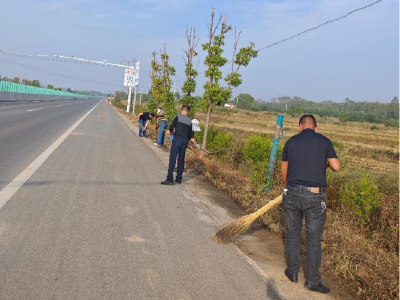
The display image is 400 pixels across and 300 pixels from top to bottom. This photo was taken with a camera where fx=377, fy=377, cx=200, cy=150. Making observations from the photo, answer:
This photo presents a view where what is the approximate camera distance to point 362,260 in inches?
175

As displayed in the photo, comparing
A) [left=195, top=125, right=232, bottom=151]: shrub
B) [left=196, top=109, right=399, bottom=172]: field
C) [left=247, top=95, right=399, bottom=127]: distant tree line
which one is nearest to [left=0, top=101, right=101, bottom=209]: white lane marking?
[left=195, top=125, right=232, bottom=151]: shrub

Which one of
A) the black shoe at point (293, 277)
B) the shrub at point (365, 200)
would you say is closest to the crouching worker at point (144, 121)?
the shrub at point (365, 200)

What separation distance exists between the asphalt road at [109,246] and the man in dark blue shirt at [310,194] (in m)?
0.52

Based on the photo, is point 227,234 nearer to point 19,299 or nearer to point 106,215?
point 106,215

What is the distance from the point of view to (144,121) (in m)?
18.1

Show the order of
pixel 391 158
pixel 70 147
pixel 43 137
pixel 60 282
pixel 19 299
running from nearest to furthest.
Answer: pixel 19 299
pixel 60 282
pixel 70 147
pixel 43 137
pixel 391 158

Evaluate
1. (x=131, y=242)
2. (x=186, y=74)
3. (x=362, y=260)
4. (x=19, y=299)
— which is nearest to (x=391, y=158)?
(x=186, y=74)

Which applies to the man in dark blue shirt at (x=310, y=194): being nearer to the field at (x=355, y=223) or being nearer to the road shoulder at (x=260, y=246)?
the road shoulder at (x=260, y=246)

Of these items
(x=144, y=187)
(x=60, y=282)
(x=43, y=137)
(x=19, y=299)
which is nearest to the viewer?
(x=19, y=299)

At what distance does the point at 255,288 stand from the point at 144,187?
4.03m

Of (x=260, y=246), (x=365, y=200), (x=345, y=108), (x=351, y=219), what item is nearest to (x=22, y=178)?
(x=260, y=246)

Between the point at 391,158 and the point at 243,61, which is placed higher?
the point at 243,61

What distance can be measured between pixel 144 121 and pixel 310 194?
48.6 ft

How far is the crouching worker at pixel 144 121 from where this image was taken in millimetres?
17028
